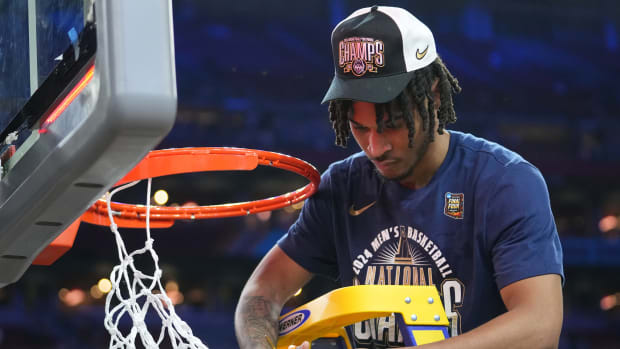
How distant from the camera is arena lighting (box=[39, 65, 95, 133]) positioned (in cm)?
79

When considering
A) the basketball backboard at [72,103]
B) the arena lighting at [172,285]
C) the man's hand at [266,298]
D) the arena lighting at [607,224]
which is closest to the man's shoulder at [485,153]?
the man's hand at [266,298]

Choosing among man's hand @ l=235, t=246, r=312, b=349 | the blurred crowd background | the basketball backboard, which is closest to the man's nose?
man's hand @ l=235, t=246, r=312, b=349

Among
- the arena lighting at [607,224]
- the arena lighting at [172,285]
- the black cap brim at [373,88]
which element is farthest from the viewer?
the arena lighting at [607,224]

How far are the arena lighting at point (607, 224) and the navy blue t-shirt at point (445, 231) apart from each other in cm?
551

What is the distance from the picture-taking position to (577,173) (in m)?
6.40

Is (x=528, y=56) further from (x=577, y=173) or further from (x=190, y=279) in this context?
(x=190, y=279)

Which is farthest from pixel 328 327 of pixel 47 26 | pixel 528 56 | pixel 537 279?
pixel 528 56

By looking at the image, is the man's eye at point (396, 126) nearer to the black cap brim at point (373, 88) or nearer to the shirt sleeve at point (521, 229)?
the black cap brim at point (373, 88)

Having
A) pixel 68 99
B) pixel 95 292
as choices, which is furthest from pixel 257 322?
pixel 95 292

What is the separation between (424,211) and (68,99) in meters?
0.83

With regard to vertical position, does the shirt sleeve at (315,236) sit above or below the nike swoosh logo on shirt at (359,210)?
below

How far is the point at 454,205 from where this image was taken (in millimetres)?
1481

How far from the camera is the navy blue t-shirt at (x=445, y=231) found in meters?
1.37

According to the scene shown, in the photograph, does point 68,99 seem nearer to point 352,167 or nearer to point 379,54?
point 379,54
